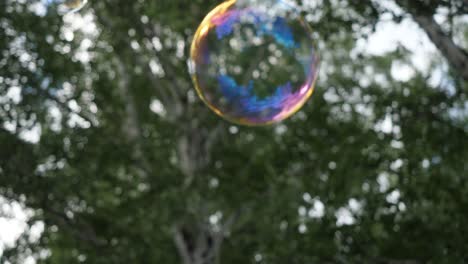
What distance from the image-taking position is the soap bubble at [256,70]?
6.74 meters

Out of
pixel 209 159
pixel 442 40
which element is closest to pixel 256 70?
pixel 442 40

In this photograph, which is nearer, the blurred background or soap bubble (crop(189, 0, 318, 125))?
soap bubble (crop(189, 0, 318, 125))

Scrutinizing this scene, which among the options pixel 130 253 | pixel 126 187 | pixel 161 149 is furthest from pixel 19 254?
pixel 161 149

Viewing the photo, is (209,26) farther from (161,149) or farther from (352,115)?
(161,149)

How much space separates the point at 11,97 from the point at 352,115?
199 inches

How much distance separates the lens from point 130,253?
36.9ft

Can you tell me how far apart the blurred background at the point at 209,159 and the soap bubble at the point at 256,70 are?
1038 millimetres

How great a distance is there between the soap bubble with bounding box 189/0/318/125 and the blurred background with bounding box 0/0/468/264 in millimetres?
1038

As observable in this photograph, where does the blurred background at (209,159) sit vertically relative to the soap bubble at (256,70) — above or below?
below

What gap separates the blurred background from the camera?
9.16 metres

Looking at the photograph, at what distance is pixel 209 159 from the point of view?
1295 cm

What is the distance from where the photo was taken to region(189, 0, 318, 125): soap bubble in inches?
265

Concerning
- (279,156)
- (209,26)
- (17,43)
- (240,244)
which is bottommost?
(240,244)

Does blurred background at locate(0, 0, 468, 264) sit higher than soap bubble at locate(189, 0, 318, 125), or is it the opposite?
soap bubble at locate(189, 0, 318, 125)
